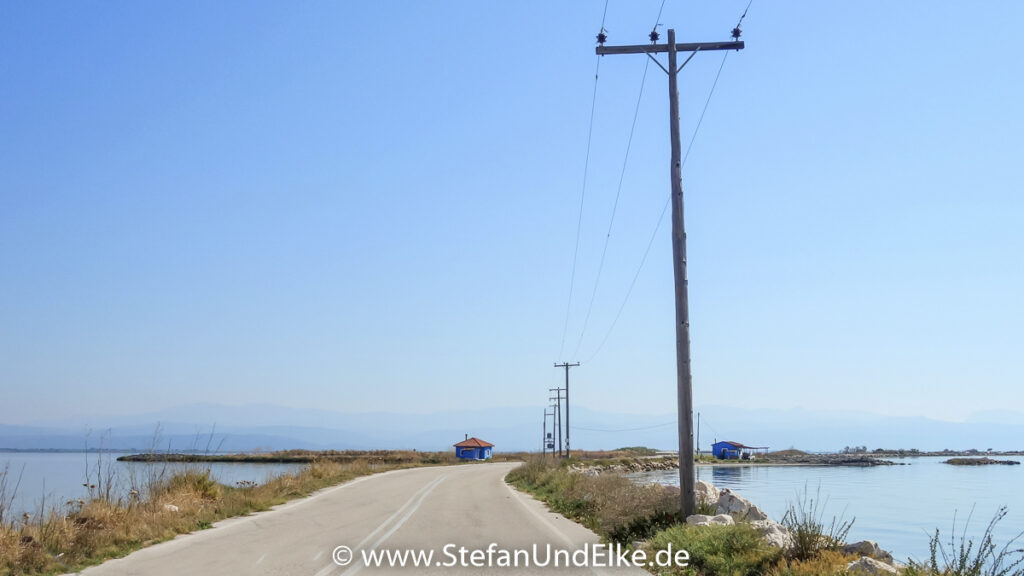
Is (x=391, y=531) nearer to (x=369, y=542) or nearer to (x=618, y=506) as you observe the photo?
(x=369, y=542)

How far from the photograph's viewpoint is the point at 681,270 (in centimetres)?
1491

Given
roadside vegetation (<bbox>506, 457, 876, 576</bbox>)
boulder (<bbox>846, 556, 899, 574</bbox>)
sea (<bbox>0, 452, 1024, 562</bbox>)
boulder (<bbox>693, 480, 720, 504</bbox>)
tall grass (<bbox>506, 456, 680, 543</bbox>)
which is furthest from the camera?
boulder (<bbox>693, 480, 720, 504</bbox>)

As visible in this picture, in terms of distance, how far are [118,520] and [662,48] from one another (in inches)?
530

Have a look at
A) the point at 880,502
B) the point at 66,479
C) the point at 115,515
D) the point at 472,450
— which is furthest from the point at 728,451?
the point at 115,515

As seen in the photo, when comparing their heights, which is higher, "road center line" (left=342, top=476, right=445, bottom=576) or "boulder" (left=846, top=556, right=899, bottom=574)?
"boulder" (left=846, top=556, right=899, bottom=574)

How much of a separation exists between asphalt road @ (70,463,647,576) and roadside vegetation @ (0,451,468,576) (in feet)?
1.50

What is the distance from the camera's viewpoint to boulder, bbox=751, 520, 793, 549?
1080 centimetres

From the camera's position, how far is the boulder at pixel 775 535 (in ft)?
35.4

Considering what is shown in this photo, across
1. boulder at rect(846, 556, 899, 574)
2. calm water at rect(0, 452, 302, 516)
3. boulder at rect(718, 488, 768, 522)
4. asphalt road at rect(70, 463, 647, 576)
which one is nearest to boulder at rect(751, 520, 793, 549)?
boulder at rect(846, 556, 899, 574)

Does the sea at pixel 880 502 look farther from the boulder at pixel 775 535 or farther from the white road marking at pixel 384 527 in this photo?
the white road marking at pixel 384 527

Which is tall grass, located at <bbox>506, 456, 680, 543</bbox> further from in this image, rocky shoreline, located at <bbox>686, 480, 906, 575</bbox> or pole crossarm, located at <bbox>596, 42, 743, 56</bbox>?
pole crossarm, located at <bbox>596, 42, 743, 56</bbox>

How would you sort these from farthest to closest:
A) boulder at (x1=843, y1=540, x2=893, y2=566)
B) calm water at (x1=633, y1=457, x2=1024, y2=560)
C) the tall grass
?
calm water at (x1=633, y1=457, x2=1024, y2=560), the tall grass, boulder at (x1=843, y1=540, x2=893, y2=566)

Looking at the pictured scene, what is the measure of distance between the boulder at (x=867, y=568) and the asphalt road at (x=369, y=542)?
9.18 ft

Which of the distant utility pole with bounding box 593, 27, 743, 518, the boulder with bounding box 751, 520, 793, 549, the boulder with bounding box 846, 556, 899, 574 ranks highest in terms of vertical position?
the distant utility pole with bounding box 593, 27, 743, 518
